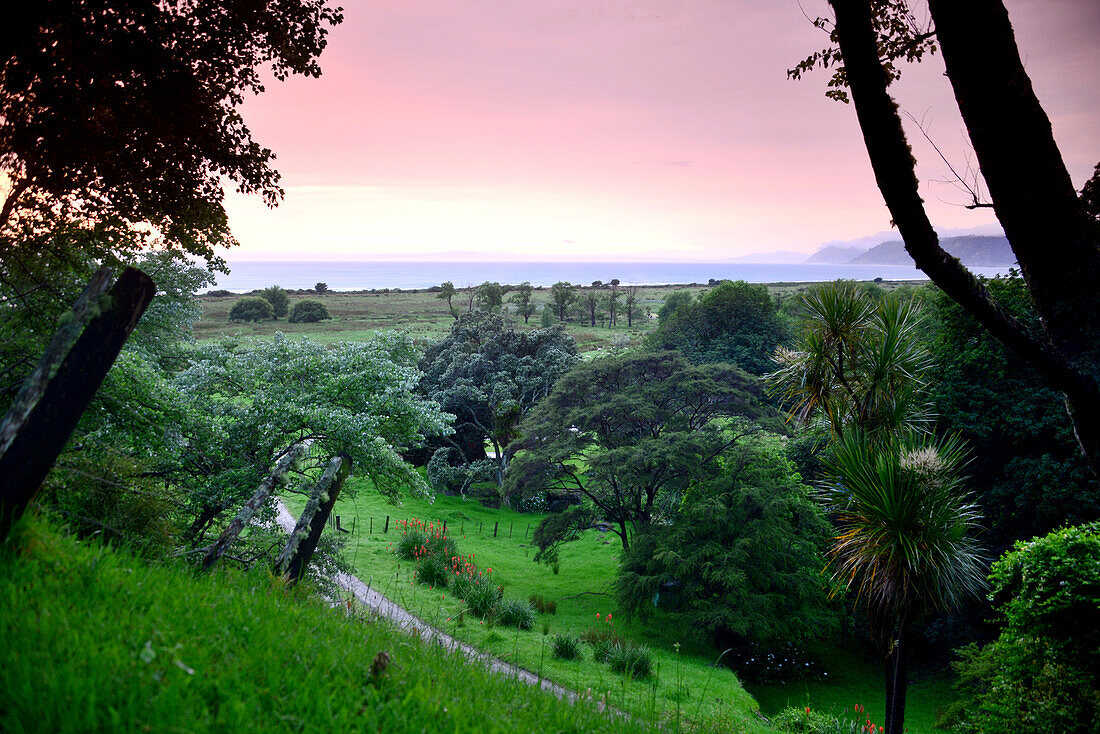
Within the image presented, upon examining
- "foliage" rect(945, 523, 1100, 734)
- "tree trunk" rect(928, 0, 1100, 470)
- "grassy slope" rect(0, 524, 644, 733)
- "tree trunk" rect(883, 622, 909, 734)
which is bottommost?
"tree trunk" rect(883, 622, 909, 734)

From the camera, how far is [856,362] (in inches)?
422

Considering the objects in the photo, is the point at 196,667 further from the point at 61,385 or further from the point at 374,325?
the point at 374,325

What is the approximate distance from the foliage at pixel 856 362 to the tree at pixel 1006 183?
6631mm

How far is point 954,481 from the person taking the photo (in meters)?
8.13

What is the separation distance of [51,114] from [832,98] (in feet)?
26.3

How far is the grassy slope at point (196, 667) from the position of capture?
2197 millimetres

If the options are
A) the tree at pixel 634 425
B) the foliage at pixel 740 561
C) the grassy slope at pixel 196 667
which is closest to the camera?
the grassy slope at pixel 196 667

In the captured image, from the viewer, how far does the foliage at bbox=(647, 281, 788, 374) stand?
41.5 m

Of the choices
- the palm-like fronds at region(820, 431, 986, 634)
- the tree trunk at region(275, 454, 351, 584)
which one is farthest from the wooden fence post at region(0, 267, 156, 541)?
the palm-like fronds at region(820, 431, 986, 634)

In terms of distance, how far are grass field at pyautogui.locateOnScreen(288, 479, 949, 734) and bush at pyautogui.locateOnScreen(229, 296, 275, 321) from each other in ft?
234

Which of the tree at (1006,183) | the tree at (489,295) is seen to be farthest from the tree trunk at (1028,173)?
the tree at (489,295)

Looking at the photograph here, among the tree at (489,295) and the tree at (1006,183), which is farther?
the tree at (489,295)

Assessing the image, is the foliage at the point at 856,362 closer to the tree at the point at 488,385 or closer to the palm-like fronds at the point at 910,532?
the palm-like fronds at the point at 910,532

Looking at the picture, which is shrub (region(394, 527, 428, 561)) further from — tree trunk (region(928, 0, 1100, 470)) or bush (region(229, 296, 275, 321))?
bush (region(229, 296, 275, 321))
